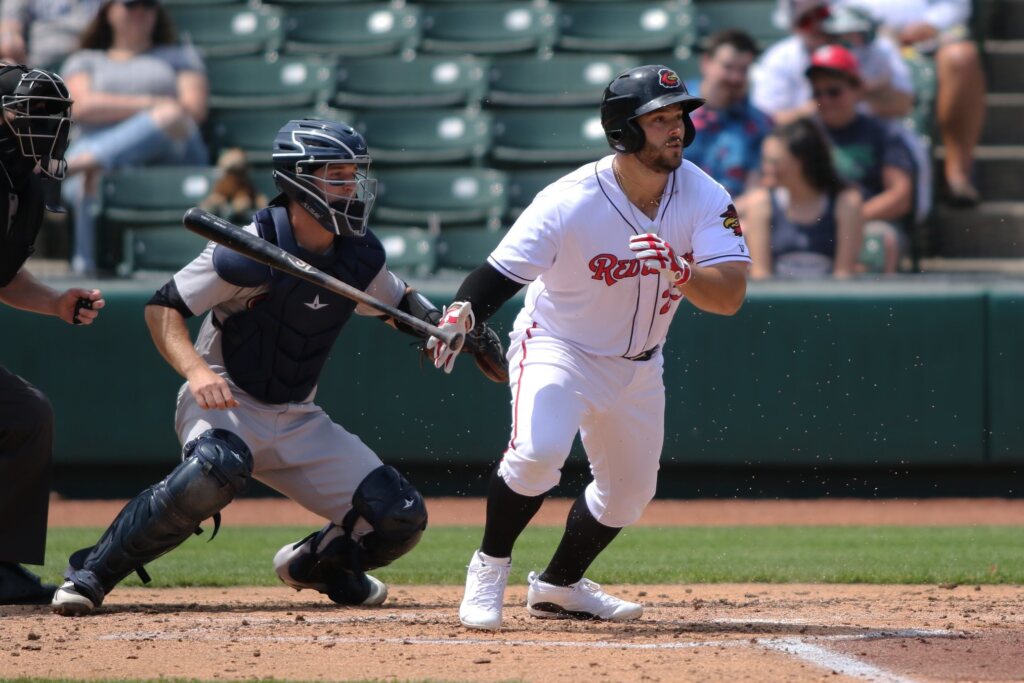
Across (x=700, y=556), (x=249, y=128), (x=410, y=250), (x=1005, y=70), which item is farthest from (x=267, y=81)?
(x=700, y=556)

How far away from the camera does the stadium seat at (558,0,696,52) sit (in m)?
10.4

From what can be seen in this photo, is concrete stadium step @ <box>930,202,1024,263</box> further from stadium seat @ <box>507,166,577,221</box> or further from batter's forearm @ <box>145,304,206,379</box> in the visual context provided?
batter's forearm @ <box>145,304,206,379</box>

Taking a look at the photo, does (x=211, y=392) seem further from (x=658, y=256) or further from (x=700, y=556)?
(x=700, y=556)

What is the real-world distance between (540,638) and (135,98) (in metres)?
6.23

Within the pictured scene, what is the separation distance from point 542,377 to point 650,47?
6.45 metres

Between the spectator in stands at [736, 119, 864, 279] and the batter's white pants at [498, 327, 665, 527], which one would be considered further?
the spectator in stands at [736, 119, 864, 279]

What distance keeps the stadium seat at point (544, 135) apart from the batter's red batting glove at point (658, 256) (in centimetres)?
566

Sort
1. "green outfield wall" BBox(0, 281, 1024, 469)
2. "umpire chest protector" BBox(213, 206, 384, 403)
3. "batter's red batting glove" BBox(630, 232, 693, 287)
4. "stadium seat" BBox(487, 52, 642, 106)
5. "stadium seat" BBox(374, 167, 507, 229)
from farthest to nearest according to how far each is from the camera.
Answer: "stadium seat" BBox(487, 52, 642, 106)
"stadium seat" BBox(374, 167, 507, 229)
"green outfield wall" BBox(0, 281, 1024, 469)
"umpire chest protector" BBox(213, 206, 384, 403)
"batter's red batting glove" BBox(630, 232, 693, 287)

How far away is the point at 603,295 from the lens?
4445 millimetres

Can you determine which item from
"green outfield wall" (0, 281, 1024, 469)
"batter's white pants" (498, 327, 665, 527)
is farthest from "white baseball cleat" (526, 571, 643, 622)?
"green outfield wall" (0, 281, 1024, 469)

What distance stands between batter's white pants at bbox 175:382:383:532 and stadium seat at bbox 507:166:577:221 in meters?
4.60

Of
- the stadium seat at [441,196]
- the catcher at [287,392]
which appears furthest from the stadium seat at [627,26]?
the catcher at [287,392]

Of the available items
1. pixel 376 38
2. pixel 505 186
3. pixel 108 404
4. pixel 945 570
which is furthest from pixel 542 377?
pixel 376 38

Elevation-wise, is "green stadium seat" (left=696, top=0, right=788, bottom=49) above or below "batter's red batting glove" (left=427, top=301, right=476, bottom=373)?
above
